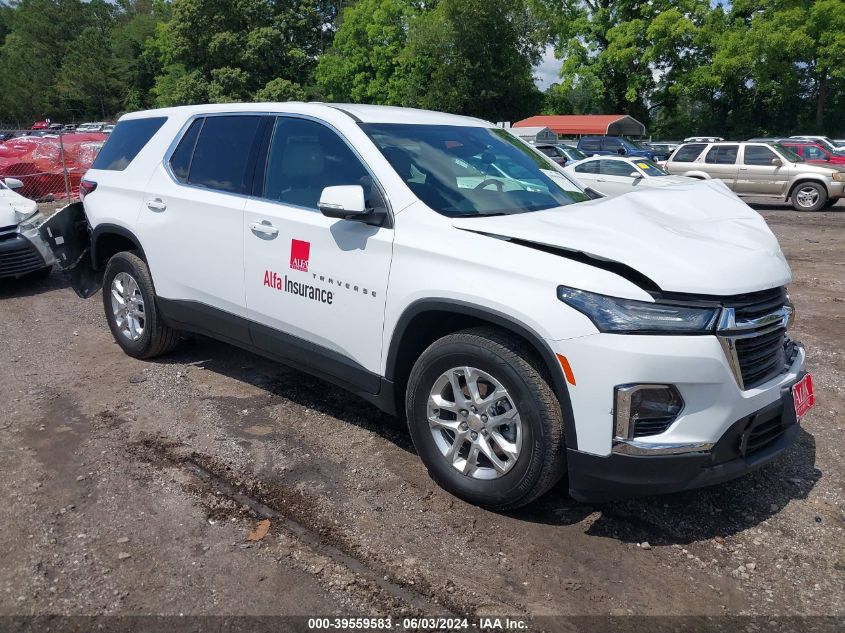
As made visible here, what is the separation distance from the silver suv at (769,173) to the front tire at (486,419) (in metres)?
15.7

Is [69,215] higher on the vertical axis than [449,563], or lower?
higher

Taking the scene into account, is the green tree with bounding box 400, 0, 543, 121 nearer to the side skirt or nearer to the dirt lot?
the side skirt

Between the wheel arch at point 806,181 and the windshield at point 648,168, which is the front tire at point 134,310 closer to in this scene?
the windshield at point 648,168

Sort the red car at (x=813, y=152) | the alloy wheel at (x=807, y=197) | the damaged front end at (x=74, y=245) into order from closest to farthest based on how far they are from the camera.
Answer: the damaged front end at (x=74, y=245)
the alloy wheel at (x=807, y=197)
the red car at (x=813, y=152)

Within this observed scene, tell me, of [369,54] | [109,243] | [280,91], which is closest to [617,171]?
[109,243]

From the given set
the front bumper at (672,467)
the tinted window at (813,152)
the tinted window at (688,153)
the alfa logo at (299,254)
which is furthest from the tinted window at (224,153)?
the tinted window at (813,152)

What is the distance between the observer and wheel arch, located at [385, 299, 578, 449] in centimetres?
288

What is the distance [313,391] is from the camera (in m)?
4.87

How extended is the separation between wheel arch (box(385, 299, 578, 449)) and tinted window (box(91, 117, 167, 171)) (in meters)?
2.85

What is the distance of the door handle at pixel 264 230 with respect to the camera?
3.97 metres

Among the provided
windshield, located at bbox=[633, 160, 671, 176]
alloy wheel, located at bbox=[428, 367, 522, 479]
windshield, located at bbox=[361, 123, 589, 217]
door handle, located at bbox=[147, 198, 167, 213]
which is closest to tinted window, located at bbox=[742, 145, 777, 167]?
windshield, located at bbox=[633, 160, 671, 176]

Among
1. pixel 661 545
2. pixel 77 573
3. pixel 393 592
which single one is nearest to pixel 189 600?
pixel 77 573

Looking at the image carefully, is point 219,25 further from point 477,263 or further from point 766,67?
point 477,263

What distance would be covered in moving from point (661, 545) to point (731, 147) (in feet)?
54.7
